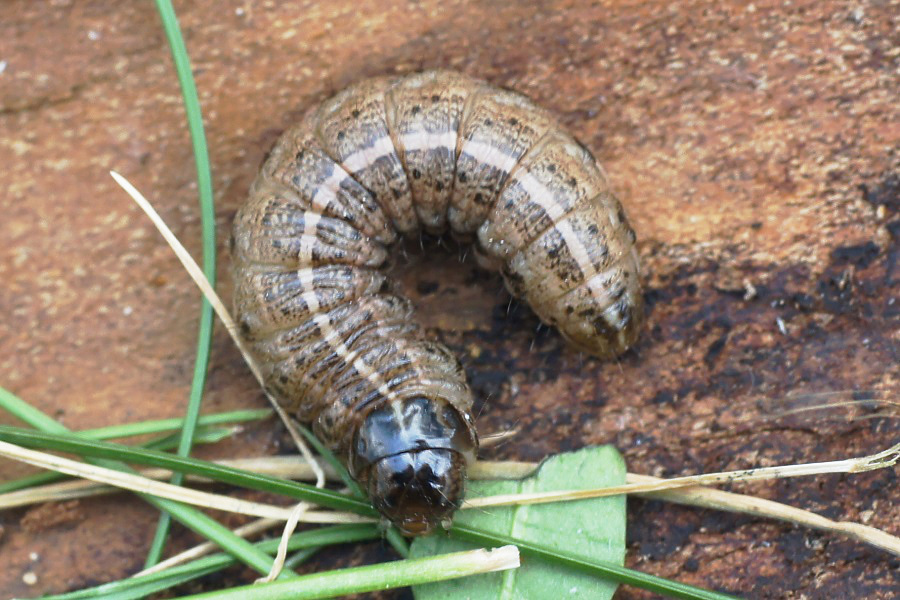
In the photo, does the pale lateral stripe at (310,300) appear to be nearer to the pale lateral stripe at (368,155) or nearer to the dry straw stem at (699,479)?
the dry straw stem at (699,479)

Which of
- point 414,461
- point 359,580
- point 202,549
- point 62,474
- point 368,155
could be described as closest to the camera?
point 359,580

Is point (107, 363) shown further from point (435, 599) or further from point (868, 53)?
point (868, 53)

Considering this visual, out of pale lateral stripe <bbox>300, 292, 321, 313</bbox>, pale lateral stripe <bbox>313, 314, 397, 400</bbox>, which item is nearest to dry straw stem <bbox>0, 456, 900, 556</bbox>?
pale lateral stripe <bbox>313, 314, 397, 400</bbox>

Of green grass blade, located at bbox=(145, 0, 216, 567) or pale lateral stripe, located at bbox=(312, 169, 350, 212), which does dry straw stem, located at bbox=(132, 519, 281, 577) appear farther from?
pale lateral stripe, located at bbox=(312, 169, 350, 212)

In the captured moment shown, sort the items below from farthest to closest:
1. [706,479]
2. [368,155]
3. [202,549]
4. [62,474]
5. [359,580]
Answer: [62,474] < [202,549] < [368,155] < [706,479] < [359,580]

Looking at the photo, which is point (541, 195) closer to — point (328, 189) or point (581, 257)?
point (581, 257)

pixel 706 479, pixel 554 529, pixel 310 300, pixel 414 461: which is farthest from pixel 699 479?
pixel 310 300
